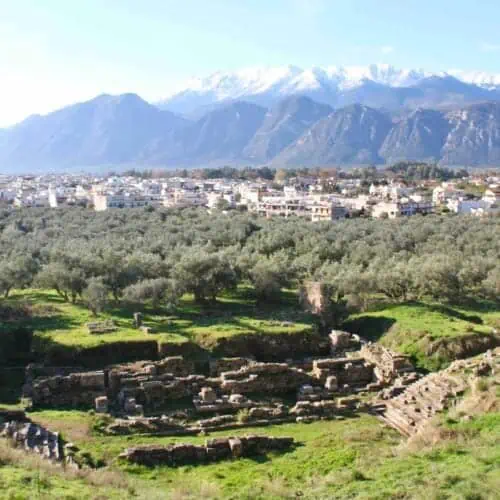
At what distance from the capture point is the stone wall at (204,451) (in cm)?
2409

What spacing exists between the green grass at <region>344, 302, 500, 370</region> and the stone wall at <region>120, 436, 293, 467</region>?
13.1m

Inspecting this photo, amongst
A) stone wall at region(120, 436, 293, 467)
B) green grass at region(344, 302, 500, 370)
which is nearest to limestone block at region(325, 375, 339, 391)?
green grass at region(344, 302, 500, 370)

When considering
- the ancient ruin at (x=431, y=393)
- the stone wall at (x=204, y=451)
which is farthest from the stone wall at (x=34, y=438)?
the ancient ruin at (x=431, y=393)

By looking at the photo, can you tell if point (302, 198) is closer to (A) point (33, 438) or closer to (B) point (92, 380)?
(B) point (92, 380)

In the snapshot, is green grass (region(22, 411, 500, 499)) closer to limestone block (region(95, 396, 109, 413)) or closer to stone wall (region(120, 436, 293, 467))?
stone wall (region(120, 436, 293, 467))

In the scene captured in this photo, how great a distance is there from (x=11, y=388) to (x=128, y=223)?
5444cm

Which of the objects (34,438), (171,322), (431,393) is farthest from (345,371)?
(34,438)

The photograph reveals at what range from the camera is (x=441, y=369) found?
3438cm

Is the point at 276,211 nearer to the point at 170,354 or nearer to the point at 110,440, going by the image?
the point at 170,354

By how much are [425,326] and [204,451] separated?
18.2 meters

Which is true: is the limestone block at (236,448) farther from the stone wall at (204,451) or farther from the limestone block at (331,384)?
the limestone block at (331,384)

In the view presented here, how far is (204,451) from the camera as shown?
80.6 ft

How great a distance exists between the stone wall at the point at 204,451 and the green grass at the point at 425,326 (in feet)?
43.0

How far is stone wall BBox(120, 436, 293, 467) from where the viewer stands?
2409cm
